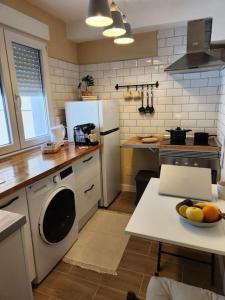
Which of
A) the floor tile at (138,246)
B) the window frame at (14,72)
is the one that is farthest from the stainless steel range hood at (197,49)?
the floor tile at (138,246)

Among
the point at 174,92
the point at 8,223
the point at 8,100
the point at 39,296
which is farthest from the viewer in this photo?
the point at 174,92

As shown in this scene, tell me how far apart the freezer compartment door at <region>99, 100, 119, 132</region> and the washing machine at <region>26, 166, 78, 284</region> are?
31.3 inches

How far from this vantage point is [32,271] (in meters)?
1.55

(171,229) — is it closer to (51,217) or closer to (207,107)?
(51,217)

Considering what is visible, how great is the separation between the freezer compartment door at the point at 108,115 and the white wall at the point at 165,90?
0.23m

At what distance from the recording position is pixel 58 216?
1844mm

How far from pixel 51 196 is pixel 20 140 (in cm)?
84

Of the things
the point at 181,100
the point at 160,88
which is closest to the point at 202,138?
the point at 181,100

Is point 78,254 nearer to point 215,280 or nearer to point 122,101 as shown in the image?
point 215,280

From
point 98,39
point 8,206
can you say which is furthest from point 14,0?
point 8,206

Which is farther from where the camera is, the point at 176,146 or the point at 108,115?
the point at 108,115

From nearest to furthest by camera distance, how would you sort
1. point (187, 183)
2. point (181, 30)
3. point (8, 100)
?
point (187, 183) < point (8, 100) < point (181, 30)

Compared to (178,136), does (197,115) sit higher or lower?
higher

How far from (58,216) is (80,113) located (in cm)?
128
